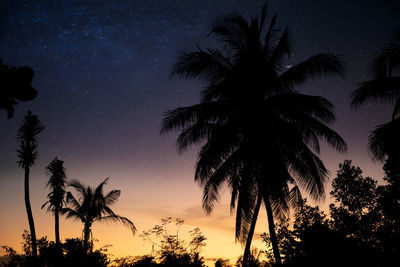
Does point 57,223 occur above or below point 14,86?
above

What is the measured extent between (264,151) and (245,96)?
253 cm

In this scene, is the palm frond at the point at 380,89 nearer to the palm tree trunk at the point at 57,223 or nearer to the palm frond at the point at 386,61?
the palm frond at the point at 386,61

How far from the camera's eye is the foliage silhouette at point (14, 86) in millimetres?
1036

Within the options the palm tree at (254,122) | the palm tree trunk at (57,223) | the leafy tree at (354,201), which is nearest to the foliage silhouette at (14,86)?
the palm tree at (254,122)

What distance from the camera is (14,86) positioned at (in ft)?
3.47

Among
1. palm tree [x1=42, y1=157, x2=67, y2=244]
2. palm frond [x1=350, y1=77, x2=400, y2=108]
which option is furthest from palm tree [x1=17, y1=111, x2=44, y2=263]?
palm frond [x1=350, y1=77, x2=400, y2=108]

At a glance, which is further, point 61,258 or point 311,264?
point 61,258

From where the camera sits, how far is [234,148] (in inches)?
477

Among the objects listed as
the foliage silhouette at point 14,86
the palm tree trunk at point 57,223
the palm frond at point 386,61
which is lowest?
the foliage silhouette at point 14,86

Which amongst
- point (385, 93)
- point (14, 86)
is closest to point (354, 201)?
point (385, 93)

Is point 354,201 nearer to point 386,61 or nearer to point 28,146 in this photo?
point 386,61

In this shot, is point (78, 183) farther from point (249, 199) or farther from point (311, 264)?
point (311, 264)

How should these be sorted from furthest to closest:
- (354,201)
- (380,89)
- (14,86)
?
(354,201)
(380,89)
(14,86)

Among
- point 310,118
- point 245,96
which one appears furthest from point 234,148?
point 310,118
